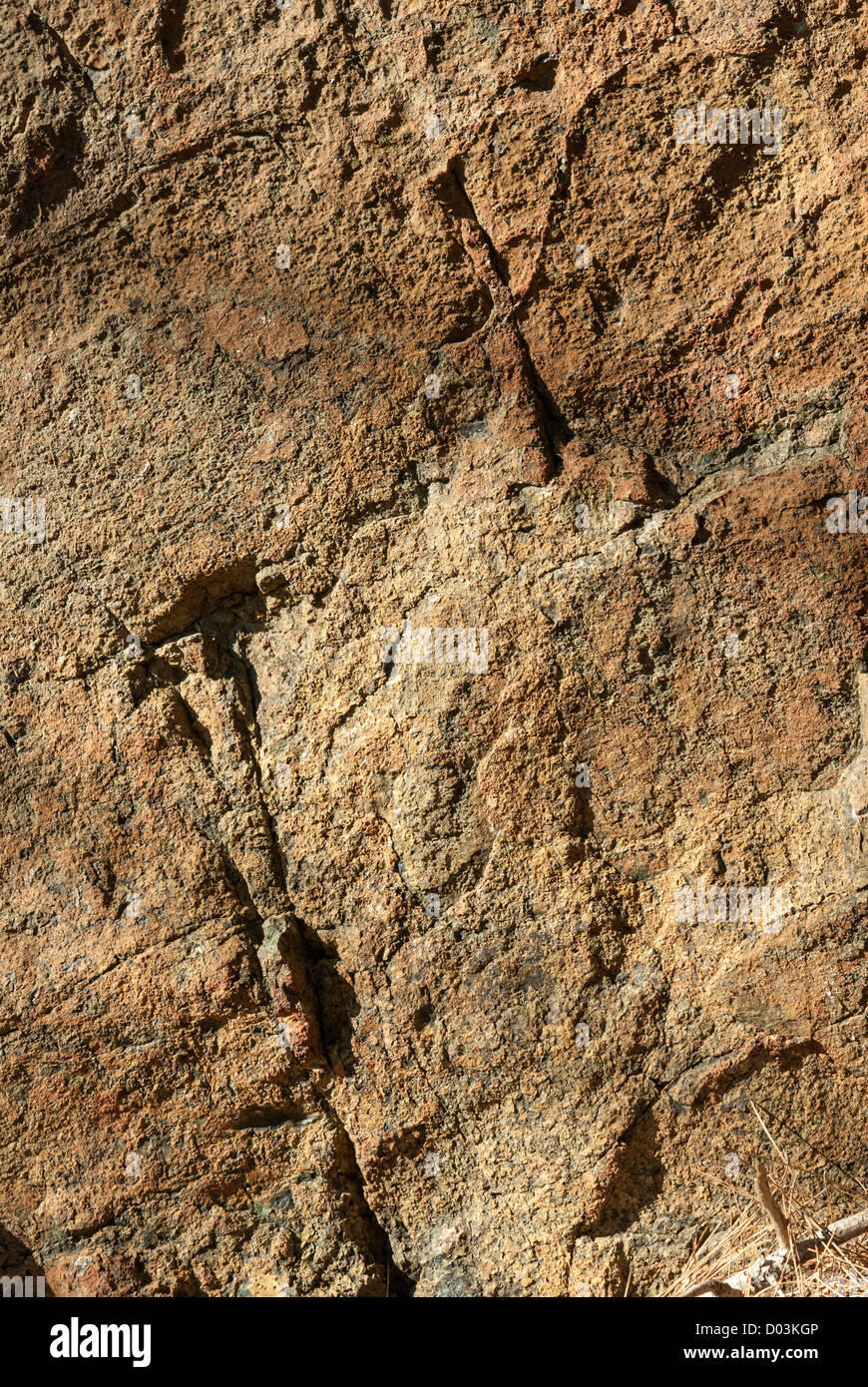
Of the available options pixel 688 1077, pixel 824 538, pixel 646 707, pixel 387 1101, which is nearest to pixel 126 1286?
pixel 387 1101

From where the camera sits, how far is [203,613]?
267cm

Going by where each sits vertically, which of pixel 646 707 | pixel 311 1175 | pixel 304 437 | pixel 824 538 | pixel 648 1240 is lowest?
pixel 648 1240

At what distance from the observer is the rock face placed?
243 cm

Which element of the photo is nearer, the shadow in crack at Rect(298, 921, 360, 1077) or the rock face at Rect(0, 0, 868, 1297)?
the rock face at Rect(0, 0, 868, 1297)

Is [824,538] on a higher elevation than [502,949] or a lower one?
higher

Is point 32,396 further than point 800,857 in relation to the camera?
Yes

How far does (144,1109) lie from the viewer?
8.46ft

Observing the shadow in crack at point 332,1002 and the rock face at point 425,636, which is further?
the shadow in crack at point 332,1002

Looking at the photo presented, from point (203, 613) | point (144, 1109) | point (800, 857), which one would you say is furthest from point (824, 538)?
point (144, 1109)

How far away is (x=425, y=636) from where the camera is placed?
100 inches

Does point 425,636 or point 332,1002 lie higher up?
point 425,636

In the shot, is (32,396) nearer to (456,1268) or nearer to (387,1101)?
(387,1101)

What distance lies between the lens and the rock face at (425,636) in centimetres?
243

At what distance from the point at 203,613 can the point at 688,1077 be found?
1503mm
